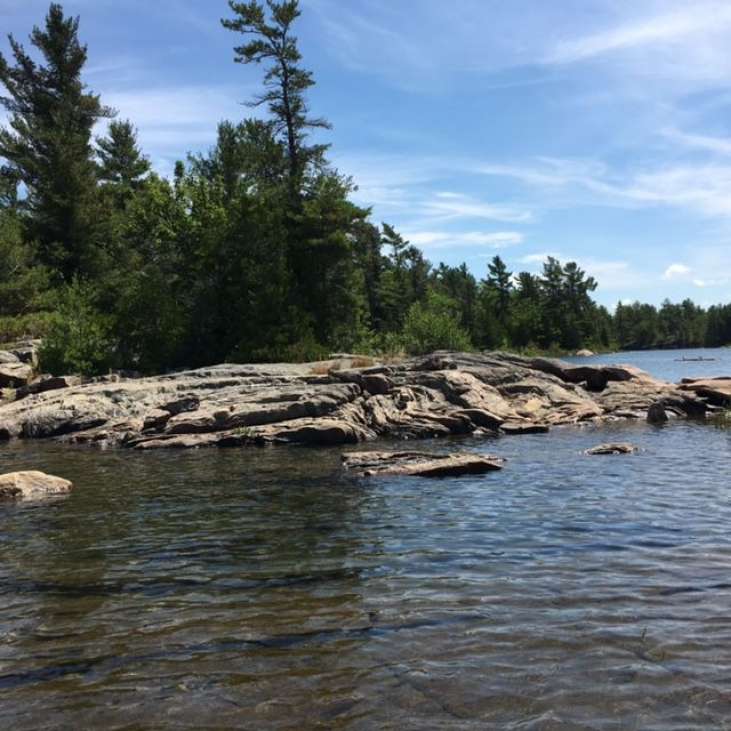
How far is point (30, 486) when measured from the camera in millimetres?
15148

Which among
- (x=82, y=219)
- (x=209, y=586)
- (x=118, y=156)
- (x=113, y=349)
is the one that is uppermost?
(x=118, y=156)

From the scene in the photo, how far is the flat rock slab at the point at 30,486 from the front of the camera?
48.2 ft

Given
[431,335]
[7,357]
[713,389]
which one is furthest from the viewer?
[431,335]

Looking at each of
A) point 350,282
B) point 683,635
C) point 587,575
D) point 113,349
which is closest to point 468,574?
point 587,575

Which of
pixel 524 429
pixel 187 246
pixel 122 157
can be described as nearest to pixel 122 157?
pixel 122 157

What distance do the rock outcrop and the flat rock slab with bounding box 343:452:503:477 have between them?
19.4 feet

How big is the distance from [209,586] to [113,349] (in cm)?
3171

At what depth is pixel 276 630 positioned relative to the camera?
7016 millimetres

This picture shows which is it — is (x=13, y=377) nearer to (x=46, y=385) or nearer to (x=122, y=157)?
(x=46, y=385)

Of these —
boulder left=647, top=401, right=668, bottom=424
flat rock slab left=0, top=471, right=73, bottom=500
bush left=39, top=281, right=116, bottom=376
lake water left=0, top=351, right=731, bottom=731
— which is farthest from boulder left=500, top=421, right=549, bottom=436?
bush left=39, top=281, right=116, bottom=376

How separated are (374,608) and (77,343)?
3201 cm

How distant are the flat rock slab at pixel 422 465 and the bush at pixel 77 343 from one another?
22.4 metres

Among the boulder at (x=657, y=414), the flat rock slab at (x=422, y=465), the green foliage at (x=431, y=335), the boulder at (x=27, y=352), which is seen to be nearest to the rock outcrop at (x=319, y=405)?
the boulder at (x=657, y=414)

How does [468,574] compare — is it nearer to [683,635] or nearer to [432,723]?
[683,635]
